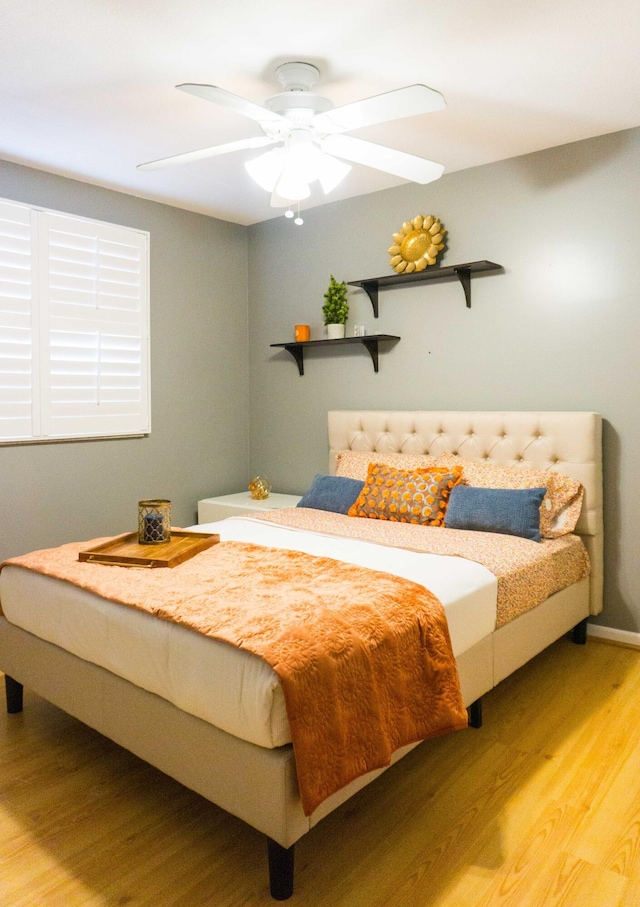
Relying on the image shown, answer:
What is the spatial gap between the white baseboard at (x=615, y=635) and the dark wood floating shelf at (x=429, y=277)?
1.86 metres

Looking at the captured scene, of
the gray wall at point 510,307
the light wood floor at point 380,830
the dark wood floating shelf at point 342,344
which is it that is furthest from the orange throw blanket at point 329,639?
the dark wood floating shelf at point 342,344

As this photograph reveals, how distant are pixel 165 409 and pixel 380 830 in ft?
10.1

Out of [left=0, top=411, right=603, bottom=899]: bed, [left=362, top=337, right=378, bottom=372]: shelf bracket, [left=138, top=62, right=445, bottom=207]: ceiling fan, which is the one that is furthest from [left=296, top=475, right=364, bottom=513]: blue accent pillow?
[left=138, top=62, right=445, bottom=207]: ceiling fan

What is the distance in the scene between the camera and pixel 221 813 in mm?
1954

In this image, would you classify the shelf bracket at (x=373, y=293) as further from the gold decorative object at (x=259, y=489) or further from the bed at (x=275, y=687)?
the gold decorative object at (x=259, y=489)

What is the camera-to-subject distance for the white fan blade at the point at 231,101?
6.52 feet

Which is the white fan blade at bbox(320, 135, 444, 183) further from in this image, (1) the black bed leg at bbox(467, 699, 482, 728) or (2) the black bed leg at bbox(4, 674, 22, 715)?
(2) the black bed leg at bbox(4, 674, 22, 715)

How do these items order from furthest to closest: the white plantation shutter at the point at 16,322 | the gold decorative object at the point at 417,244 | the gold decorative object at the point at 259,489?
the gold decorative object at the point at 259,489 → the gold decorative object at the point at 417,244 → the white plantation shutter at the point at 16,322

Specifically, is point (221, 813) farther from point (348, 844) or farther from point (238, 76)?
point (238, 76)

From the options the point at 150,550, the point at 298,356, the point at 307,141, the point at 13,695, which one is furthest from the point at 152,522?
the point at 298,356

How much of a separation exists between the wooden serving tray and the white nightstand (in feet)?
4.64

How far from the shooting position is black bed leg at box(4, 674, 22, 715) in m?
2.55

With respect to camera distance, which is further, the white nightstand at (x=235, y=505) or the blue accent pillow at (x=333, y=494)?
the white nightstand at (x=235, y=505)

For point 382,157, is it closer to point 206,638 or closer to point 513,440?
point 513,440
